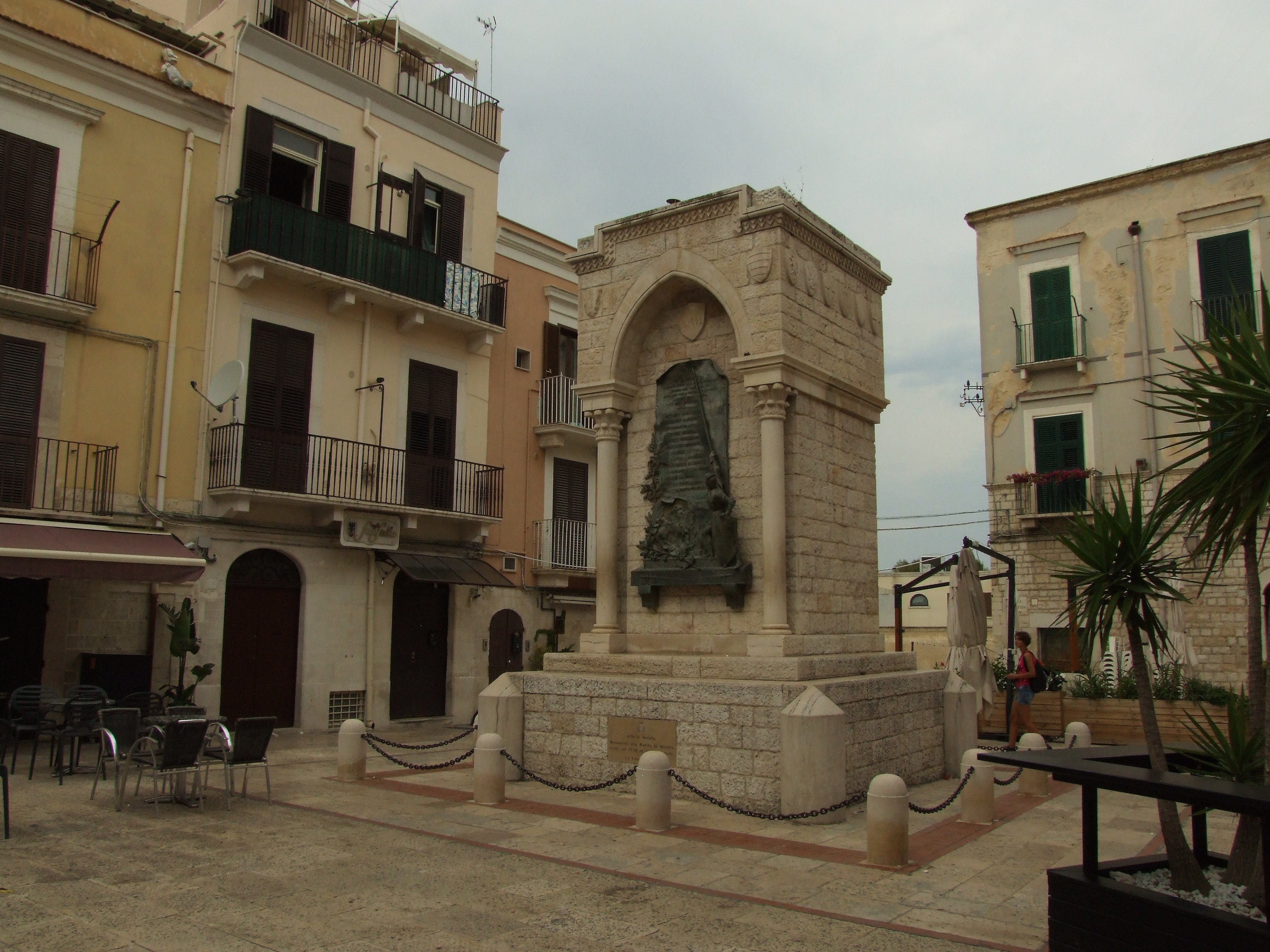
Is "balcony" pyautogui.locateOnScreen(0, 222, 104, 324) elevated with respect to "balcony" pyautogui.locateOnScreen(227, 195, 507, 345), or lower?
lower

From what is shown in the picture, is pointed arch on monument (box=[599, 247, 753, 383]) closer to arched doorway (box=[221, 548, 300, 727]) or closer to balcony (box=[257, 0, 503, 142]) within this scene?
arched doorway (box=[221, 548, 300, 727])

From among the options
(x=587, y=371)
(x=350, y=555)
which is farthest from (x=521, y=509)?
(x=587, y=371)

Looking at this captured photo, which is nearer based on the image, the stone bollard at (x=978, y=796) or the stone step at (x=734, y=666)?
the stone bollard at (x=978, y=796)

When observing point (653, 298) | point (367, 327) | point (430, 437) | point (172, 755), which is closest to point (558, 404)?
point (430, 437)

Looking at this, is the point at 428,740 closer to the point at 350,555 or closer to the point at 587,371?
the point at 350,555

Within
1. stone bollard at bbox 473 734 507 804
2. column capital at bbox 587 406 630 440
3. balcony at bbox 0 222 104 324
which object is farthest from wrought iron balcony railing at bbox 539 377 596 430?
stone bollard at bbox 473 734 507 804

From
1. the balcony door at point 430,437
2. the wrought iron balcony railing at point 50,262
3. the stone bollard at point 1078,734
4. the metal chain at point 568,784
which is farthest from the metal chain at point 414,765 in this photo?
the wrought iron balcony railing at point 50,262

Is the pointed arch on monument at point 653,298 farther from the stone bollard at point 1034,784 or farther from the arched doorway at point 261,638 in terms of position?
the arched doorway at point 261,638

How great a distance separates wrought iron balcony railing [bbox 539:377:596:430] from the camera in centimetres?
2258

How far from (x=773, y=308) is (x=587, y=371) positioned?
252cm

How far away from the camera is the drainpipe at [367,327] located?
60.4 ft

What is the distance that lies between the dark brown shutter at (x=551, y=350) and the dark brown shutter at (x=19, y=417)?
1089 cm

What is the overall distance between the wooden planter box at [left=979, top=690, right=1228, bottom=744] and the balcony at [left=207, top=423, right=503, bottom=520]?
10.8 meters

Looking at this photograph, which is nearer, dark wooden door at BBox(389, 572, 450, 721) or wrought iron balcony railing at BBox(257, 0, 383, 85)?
wrought iron balcony railing at BBox(257, 0, 383, 85)
